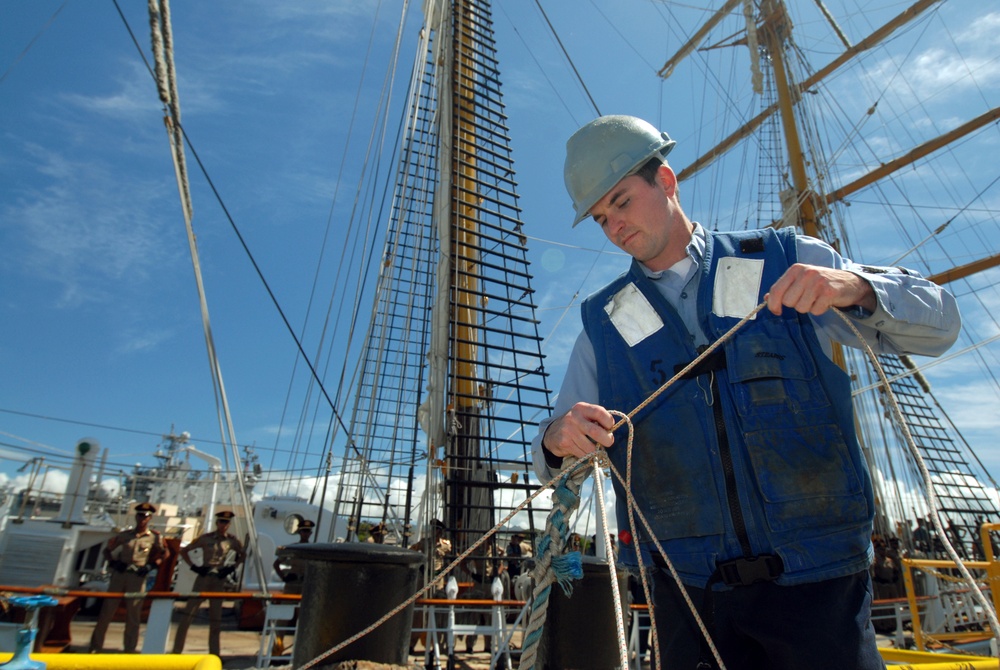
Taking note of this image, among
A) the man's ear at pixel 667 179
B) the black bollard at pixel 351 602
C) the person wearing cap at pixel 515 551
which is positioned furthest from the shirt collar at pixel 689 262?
the person wearing cap at pixel 515 551

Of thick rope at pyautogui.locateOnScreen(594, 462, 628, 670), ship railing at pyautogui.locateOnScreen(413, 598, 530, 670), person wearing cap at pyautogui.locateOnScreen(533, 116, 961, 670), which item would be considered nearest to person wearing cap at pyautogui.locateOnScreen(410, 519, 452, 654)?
ship railing at pyautogui.locateOnScreen(413, 598, 530, 670)

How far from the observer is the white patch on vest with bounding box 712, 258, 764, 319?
1.26 meters

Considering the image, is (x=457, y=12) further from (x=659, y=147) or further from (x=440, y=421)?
(x=659, y=147)

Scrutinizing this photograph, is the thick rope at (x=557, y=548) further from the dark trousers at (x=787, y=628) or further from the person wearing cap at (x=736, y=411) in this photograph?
the dark trousers at (x=787, y=628)

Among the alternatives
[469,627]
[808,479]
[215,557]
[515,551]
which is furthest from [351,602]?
[515,551]

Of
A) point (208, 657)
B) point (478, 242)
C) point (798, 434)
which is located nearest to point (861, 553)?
point (798, 434)

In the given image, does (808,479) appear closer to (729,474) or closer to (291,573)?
(729,474)

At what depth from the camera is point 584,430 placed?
1.13 m

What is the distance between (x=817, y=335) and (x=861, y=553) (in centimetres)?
46

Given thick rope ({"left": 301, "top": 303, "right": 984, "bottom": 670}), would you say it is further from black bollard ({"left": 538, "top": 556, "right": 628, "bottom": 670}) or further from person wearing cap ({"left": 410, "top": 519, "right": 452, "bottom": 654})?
person wearing cap ({"left": 410, "top": 519, "right": 452, "bottom": 654})

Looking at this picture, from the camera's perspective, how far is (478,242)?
386 inches

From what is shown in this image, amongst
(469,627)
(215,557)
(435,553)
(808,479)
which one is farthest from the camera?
(215,557)

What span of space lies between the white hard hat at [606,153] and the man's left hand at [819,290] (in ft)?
1.52

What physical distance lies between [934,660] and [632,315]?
8.54 feet
